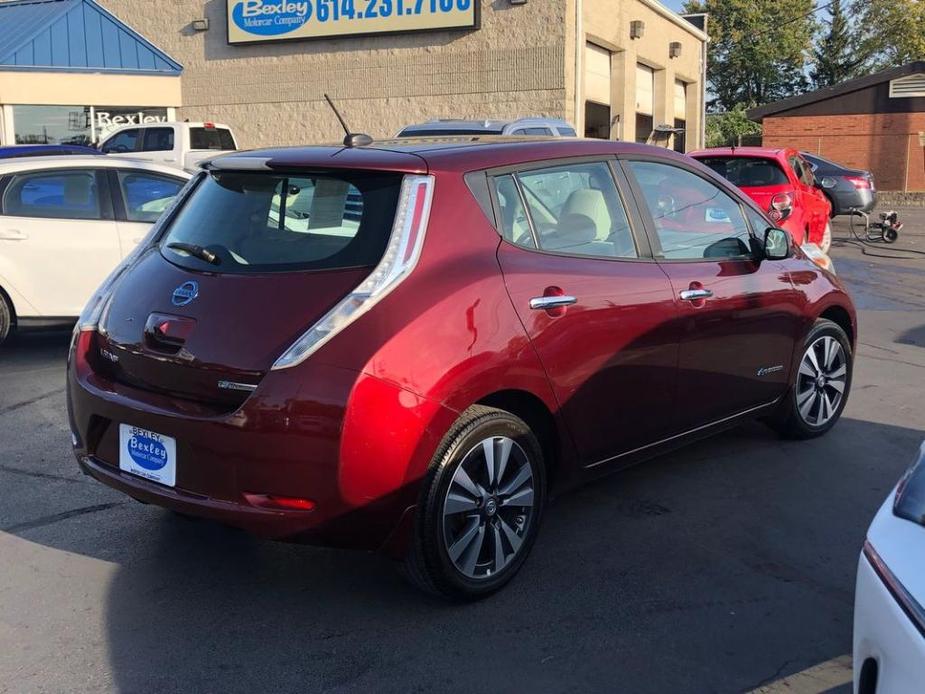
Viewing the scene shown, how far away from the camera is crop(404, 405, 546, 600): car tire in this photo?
Answer: 3.65 m

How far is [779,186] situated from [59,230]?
9009 millimetres

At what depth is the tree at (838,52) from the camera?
190 ft

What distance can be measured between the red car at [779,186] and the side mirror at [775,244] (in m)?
7.71

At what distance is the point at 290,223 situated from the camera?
3.92 m

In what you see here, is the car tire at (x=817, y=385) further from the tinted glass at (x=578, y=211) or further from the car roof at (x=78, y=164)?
the car roof at (x=78, y=164)

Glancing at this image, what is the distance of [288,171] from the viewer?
4.02 m

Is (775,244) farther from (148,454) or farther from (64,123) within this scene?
(64,123)

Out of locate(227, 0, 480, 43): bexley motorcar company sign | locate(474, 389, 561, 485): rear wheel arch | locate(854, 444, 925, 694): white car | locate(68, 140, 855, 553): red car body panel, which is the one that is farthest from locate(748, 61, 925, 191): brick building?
locate(854, 444, 925, 694): white car

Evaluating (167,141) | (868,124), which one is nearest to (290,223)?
(167,141)

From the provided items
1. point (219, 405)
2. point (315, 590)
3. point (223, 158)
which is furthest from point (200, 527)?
point (223, 158)

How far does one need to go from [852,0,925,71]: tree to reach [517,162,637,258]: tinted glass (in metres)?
57.1

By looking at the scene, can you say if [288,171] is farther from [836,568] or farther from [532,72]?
[532,72]

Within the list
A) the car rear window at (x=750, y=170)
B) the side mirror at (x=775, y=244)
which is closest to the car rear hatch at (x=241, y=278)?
the side mirror at (x=775, y=244)

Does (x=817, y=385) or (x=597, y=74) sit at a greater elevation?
(x=597, y=74)
